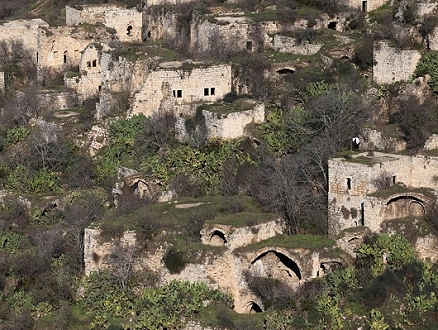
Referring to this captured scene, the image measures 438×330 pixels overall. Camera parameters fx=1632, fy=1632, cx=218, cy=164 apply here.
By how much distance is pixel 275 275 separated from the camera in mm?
51219

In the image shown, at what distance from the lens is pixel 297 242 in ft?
167

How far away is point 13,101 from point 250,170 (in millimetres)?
14318

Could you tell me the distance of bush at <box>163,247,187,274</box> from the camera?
166ft

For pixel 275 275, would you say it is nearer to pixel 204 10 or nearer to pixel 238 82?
pixel 238 82

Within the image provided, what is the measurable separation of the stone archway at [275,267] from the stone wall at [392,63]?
10086 millimetres

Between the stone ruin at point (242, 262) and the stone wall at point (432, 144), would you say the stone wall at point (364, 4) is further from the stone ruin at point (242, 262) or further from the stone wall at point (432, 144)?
the stone ruin at point (242, 262)

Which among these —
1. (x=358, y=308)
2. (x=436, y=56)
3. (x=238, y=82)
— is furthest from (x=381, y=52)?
(x=358, y=308)

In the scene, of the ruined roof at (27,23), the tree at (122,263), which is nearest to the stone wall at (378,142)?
the tree at (122,263)

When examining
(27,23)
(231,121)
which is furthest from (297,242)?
(27,23)

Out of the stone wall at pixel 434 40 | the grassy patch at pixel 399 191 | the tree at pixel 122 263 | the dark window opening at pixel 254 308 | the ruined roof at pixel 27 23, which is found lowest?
the dark window opening at pixel 254 308

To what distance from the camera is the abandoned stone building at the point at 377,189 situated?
50406 mm

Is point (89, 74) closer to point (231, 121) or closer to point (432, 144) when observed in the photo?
point (231, 121)

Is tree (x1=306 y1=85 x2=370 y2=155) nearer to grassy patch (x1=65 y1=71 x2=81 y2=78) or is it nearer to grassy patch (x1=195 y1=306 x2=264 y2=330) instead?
grassy patch (x1=195 y1=306 x2=264 y2=330)

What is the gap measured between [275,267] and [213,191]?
5051mm
